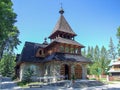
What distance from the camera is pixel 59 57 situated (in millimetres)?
23969

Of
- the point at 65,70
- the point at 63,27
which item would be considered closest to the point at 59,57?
the point at 65,70

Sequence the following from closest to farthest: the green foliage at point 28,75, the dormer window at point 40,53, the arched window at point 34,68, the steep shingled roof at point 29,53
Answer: the green foliage at point 28,75, the steep shingled roof at point 29,53, the arched window at point 34,68, the dormer window at point 40,53

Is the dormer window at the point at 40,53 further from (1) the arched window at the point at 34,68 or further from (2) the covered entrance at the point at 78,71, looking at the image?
(2) the covered entrance at the point at 78,71

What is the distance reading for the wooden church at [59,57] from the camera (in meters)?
24.5

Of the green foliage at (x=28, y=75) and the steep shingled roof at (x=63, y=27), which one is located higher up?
the steep shingled roof at (x=63, y=27)

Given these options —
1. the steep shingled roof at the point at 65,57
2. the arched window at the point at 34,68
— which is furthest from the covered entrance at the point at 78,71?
the arched window at the point at 34,68

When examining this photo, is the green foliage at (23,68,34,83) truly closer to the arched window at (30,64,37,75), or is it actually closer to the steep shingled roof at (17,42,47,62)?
the arched window at (30,64,37,75)

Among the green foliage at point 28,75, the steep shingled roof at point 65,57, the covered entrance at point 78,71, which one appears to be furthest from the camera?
the covered entrance at point 78,71

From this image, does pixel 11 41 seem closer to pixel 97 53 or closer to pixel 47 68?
pixel 47 68

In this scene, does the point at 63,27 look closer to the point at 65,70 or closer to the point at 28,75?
the point at 65,70

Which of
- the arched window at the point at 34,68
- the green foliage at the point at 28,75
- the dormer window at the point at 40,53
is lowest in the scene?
the green foliage at the point at 28,75

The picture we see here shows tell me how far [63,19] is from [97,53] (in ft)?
198

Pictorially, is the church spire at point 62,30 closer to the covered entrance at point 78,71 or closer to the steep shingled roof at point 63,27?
the steep shingled roof at point 63,27

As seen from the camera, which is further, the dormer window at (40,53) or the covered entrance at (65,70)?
the dormer window at (40,53)
